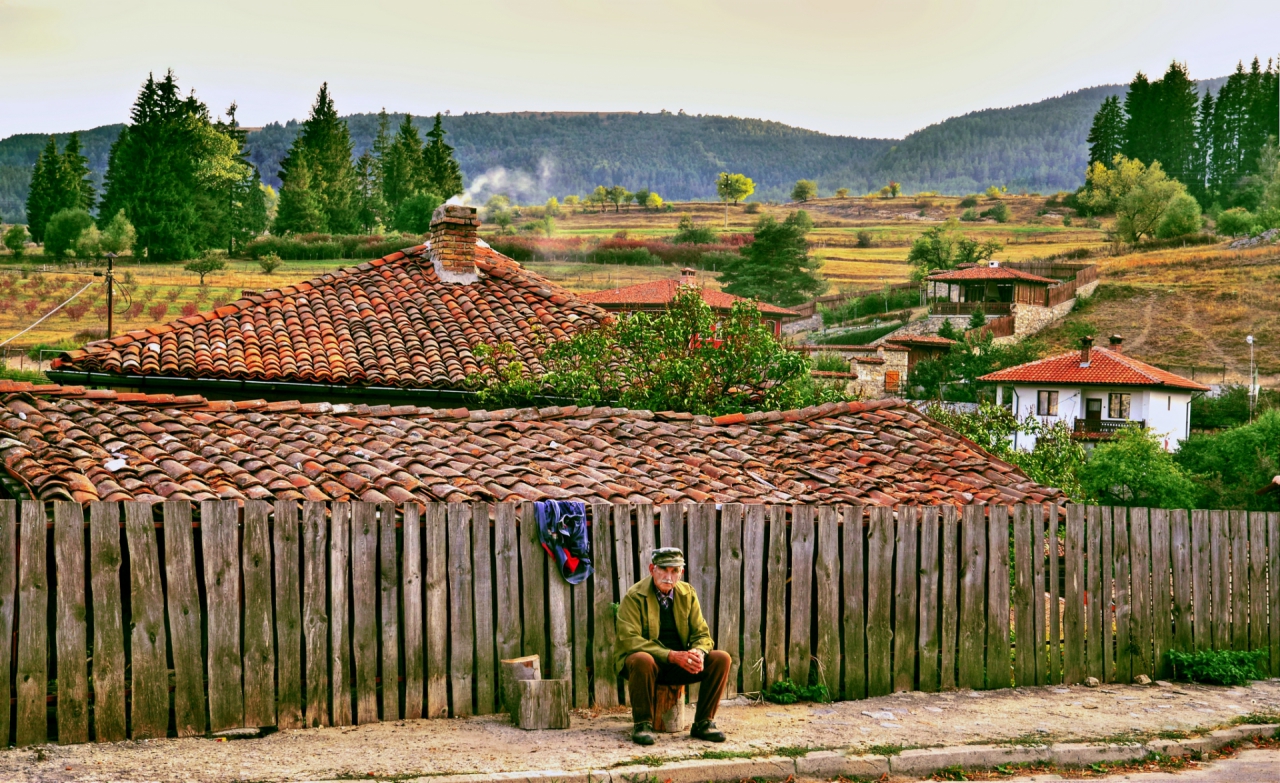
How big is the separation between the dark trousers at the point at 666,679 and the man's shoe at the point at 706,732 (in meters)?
0.03

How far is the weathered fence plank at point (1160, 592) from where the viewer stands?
32.1ft

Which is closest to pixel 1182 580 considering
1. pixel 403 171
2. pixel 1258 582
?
pixel 1258 582

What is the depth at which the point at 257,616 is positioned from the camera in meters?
7.15

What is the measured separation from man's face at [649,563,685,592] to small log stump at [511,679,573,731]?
36.6 inches

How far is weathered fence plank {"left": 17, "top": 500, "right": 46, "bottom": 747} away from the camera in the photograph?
21.6 ft

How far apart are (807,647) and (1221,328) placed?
233ft

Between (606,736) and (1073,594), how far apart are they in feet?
14.2

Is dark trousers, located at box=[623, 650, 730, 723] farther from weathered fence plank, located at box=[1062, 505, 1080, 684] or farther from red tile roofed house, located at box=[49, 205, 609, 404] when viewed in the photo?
red tile roofed house, located at box=[49, 205, 609, 404]

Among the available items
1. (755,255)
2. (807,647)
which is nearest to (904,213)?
(755,255)

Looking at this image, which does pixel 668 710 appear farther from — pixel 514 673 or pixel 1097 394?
pixel 1097 394

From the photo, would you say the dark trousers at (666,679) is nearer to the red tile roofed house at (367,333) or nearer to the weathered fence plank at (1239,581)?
the weathered fence plank at (1239,581)

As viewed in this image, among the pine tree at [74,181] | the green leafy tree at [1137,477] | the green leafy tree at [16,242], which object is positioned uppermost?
the pine tree at [74,181]

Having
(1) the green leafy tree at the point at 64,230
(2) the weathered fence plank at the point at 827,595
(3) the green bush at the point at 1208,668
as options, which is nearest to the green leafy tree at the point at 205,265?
(1) the green leafy tree at the point at 64,230

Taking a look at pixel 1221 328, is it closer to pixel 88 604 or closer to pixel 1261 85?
pixel 1261 85
